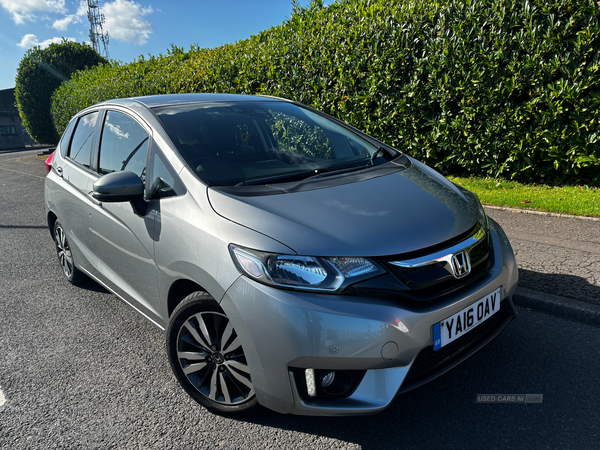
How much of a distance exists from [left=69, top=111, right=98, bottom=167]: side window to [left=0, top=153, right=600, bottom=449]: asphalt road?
4.35ft

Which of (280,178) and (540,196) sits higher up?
(280,178)

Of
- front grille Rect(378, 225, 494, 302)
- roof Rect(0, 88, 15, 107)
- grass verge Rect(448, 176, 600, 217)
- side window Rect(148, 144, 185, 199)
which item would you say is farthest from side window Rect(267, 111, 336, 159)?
roof Rect(0, 88, 15, 107)

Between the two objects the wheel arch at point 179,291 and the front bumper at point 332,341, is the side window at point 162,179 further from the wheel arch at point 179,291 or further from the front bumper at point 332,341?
the front bumper at point 332,341

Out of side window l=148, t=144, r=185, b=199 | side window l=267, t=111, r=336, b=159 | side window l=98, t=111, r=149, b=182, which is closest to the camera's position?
side window l=148, t=144, r=185, b=199

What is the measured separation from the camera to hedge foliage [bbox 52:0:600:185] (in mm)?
5594

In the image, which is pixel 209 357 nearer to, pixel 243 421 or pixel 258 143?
pixel 243 421

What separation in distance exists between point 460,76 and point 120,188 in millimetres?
5443

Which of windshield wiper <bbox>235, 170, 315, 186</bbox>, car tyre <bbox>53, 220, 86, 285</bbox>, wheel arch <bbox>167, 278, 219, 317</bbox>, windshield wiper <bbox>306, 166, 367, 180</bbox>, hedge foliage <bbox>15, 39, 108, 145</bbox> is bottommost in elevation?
car tyre <bbox>53, 220, 86, 285</bbox>

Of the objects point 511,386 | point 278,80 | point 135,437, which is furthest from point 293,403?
point 278,80

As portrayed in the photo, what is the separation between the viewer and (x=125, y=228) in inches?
112

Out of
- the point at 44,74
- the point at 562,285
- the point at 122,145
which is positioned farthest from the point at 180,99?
the point at 44,74

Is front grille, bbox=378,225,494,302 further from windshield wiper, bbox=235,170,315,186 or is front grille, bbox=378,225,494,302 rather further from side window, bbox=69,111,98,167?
side window, bbox=69,111,98,167

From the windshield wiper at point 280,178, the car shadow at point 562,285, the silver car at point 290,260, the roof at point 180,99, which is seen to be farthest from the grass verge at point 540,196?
the windshield wiper at point 280,178

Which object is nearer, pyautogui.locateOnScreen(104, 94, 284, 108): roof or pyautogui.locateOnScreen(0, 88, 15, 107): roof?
pyautogui.locateOnScreen(104, 94, 284, 108): roof
